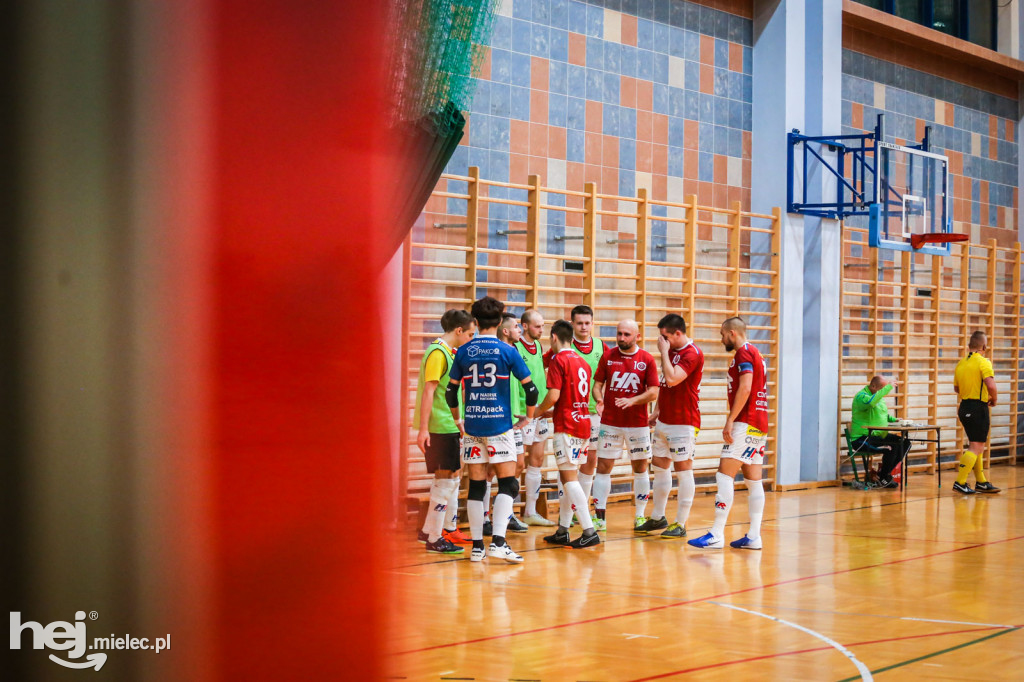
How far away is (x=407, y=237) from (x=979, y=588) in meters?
6.18

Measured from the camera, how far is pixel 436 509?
7.63m

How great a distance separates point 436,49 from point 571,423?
6.75 metres

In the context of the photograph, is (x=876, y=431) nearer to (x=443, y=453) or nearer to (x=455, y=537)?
(x=455, y=537)

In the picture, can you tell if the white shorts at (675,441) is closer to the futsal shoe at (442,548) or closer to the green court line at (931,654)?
the futsal shoe at (442,548)

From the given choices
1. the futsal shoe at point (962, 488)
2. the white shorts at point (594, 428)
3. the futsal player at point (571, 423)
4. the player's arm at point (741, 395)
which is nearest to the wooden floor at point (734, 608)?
the futsal player at point (571, 423)

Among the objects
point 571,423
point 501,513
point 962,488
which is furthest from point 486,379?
point 962,488

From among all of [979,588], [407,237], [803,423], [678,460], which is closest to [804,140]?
[803,423]

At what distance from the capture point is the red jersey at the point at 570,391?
780 centimetres

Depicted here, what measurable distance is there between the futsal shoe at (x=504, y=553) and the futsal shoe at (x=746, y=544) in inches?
71.9

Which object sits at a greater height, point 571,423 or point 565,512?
point 571,423

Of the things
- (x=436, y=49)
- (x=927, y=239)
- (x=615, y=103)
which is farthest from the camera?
(x=927, y=239)

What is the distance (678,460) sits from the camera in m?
8.38

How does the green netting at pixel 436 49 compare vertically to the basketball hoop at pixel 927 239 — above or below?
below

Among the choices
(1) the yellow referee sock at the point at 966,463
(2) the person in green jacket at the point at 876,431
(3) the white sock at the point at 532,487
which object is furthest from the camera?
(2) the person in green jacket at the point at 876,431
